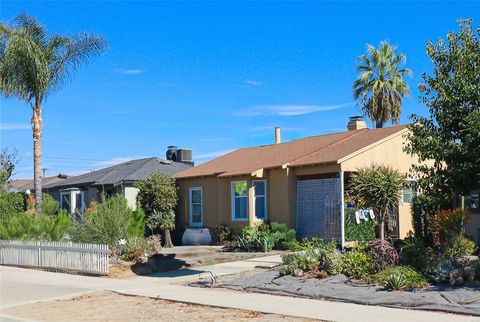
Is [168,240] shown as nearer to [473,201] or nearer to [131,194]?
[131,194]

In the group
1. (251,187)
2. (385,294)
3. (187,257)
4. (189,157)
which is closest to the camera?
(385,294)

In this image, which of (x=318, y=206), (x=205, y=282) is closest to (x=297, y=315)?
(x=205, y=282)

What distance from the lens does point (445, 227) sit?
47.9 ft

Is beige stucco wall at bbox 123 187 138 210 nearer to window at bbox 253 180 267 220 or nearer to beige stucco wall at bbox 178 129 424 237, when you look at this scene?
beige stucco wall at bbox 178 129 424 237

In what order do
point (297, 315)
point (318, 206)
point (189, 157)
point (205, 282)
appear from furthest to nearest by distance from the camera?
1. point (189, 157)
2. point (318, 206)
3. point (205, 282)
4. point (297, 315)

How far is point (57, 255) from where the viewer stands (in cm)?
1822

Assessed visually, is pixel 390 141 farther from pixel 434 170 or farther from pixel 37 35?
pixel 37 35

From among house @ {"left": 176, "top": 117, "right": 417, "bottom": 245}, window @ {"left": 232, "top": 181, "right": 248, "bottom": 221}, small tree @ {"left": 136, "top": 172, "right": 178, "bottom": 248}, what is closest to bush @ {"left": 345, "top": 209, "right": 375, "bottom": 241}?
house @ {"left": 176, "top": 117, "right": 417, "bottom": 245}

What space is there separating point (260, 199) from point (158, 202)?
15.7ft

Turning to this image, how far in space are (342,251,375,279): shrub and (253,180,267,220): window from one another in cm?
1026

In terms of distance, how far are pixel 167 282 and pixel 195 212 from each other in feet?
37.6

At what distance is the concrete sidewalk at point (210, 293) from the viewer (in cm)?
987

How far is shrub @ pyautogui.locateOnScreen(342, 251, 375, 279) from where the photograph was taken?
12.7 metres

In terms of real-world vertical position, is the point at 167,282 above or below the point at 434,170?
below
